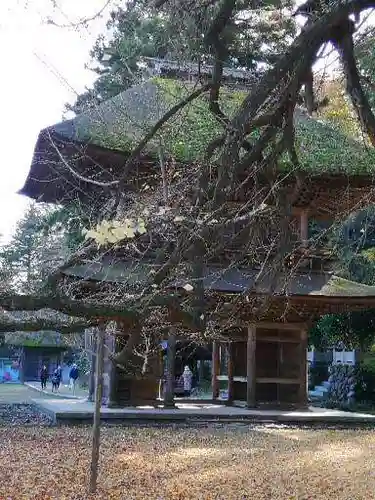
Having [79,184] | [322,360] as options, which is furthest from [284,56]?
[322,360]

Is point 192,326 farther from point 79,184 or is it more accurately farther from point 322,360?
point 322,360

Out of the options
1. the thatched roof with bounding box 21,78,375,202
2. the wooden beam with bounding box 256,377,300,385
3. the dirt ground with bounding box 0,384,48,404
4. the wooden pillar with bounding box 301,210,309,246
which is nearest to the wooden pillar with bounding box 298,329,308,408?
the wooden beam with bounding box 256,377,300,385

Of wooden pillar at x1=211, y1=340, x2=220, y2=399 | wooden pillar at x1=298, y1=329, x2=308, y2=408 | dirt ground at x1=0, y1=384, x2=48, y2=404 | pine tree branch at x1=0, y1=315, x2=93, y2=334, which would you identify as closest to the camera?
pine tree branch at x1=0, y1=315, x2=93, y2=334

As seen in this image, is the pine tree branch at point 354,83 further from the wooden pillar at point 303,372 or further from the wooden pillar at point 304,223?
the wooden pillar at point 303,372

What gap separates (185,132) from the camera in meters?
11.0

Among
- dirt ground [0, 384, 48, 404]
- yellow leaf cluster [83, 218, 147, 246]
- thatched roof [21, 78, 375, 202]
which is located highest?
thatched roof [21, 78, 375, 202]

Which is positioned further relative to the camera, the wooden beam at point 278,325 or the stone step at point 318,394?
the stone step at point 318,394

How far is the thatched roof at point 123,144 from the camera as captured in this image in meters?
12.0

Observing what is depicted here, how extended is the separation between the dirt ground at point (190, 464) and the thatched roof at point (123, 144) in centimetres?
470

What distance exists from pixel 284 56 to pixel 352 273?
59.7 feet

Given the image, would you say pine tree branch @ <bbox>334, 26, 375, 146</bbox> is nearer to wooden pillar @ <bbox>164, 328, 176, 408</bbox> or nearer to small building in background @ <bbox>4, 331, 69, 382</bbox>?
wooden pillar @ <bbox>164, 328, 176, 408</bbox>

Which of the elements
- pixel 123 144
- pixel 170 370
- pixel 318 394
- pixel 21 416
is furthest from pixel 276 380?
pixel 318 394

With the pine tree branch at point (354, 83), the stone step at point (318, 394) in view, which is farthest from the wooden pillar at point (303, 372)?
the pine tree branch at point (354, 83)

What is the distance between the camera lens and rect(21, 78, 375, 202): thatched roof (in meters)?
12.0
